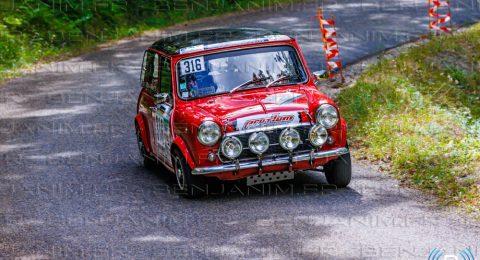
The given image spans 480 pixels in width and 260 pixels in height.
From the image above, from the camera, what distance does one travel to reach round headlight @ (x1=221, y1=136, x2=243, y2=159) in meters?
9.27

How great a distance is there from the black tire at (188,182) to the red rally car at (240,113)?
1 centimetres

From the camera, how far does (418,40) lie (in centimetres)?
1952

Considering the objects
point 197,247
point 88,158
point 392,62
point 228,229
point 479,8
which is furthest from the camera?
point 479,8

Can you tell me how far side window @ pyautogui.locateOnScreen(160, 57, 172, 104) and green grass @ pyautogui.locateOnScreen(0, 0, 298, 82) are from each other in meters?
9.11

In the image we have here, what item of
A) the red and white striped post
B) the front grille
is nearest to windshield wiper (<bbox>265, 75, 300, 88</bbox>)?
the front grille

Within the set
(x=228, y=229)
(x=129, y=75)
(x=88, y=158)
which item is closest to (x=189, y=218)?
(x=228, y=229)

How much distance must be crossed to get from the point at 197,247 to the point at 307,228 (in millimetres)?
1143

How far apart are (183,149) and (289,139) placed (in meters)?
1.19

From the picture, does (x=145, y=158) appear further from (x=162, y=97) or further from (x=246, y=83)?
(x=246, y=83)

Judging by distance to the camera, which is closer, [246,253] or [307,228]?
[246,253]

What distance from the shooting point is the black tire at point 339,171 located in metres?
9.77

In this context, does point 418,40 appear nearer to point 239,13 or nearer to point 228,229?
point 239,13

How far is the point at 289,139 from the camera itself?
9.41m

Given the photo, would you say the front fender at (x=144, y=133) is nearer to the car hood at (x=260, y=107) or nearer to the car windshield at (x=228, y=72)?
the car windshield at (x=228, y=72)
